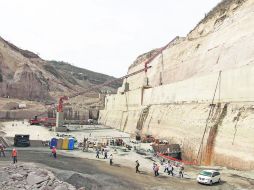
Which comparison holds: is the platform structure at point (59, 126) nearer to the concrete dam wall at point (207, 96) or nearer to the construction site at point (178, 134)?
the construction site at point (178, 134)

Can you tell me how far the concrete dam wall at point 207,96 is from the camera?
37.2 meters

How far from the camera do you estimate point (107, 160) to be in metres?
41.2

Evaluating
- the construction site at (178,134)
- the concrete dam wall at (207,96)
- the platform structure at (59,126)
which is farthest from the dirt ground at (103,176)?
the platform structure at (59,126)

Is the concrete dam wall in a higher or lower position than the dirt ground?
higher

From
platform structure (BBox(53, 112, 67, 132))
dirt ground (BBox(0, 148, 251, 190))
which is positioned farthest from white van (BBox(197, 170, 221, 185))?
platform structure (BBox(53, 112, 67, 132))

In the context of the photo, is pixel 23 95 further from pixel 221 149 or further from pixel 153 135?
pixel 221 149

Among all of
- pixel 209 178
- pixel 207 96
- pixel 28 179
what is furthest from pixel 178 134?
pixel 28 179

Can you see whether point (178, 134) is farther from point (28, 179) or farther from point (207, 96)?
point (28, 179)

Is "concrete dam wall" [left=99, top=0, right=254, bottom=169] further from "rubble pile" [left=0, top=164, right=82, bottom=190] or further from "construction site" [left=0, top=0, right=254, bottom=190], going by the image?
"rubble pile" [left=0, top=164, right=82, bottom=190]

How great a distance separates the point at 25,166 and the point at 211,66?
112ft

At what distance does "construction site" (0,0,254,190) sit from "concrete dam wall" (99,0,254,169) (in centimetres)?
11

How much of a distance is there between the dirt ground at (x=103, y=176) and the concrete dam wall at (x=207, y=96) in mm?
6807

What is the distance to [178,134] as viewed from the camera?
5041 centimetres

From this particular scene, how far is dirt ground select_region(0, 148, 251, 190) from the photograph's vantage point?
2875 centimetres
